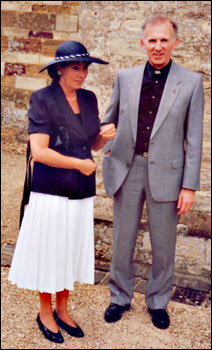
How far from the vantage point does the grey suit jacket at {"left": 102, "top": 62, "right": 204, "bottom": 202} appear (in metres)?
3.28

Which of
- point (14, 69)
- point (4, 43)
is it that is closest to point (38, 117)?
point (4, 43)

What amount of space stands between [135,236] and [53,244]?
45.9 inches

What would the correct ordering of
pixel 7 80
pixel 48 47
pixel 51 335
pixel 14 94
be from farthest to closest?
1. pixel 7 80
2. pixel 14 94
3. pixel 48 47
4. pixel 51 335

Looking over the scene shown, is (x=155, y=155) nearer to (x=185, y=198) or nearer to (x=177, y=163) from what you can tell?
(x=177, y=163)

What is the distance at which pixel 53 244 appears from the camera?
8.88ft

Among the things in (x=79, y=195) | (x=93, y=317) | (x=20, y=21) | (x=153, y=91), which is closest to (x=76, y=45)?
(x=79, y=195)

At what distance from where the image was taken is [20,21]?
8414 mm

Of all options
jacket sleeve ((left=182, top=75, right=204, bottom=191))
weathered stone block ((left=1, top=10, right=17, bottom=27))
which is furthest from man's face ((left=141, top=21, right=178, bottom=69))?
weathered stone block ((left=1, top=10, right=17, bottom=27))

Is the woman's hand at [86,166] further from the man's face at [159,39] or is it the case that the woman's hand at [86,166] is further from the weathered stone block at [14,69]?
the weathered stone block at [14,69]

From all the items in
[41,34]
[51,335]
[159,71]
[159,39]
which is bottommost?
[51,335]

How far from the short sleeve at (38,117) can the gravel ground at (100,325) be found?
1400mm

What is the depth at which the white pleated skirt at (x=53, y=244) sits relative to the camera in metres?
2.63

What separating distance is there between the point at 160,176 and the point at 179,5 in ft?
4.67

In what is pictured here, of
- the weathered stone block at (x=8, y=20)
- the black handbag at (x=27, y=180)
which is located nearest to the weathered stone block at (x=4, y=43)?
the weathered stone block at (x=8, y=20)
